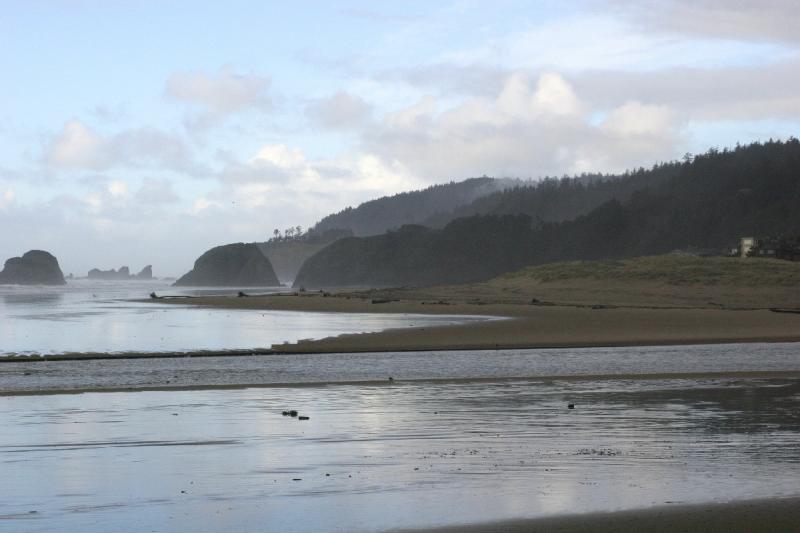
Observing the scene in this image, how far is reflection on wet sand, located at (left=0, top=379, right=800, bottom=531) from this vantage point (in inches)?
390

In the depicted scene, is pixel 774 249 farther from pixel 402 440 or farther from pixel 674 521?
pixel 674 521

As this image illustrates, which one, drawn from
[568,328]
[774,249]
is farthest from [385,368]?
[774,249]

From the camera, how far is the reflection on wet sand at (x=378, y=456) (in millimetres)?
9914

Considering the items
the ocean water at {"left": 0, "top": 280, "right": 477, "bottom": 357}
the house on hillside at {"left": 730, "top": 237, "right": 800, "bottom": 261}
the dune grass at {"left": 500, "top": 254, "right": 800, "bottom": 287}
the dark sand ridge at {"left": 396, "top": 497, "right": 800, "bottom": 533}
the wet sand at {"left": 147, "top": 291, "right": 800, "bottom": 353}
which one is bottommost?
the dark sand ridge at {"left": 396, "top": 497, "right": 800, "bottom": 533}

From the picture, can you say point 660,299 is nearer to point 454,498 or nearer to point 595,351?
point 595,351

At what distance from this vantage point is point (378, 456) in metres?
13.0

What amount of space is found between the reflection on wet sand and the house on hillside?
305 feet

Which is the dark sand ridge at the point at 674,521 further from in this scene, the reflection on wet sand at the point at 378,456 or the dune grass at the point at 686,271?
the dune grass at the point at 686,271

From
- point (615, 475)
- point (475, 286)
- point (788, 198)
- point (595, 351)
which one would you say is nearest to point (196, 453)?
point (615, 475)

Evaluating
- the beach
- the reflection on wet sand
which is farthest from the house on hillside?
the reflection on wet sand

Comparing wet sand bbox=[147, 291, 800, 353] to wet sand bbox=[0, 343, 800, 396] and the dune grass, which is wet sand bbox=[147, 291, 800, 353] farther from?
the dune grass

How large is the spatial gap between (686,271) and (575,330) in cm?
4357

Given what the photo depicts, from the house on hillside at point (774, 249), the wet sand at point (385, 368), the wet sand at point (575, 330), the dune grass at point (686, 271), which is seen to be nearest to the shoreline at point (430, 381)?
the wet sand at point (385, 368)

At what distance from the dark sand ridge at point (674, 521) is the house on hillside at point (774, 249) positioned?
99.7 meters
